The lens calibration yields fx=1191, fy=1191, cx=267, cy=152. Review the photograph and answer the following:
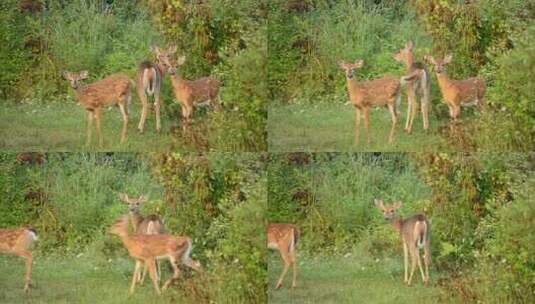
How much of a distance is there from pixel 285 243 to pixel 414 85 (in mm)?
1247

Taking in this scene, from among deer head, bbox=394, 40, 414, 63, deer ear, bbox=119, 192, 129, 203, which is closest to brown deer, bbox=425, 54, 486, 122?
deer head, bbox=394, 40, 414, 63

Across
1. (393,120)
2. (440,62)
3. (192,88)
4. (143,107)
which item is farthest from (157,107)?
(440,62)

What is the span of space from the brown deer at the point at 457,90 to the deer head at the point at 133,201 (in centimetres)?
193

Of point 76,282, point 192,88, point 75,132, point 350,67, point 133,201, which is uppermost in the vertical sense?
point 350,67

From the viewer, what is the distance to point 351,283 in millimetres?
7227

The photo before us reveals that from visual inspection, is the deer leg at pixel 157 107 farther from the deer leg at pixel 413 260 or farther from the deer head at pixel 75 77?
the deer leg at pixel 413 260

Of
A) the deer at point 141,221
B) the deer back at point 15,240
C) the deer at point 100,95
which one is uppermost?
the deer at point 100,95

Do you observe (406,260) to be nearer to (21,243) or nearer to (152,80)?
(152,80)

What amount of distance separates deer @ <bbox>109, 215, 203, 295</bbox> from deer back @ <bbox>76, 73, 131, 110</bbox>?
843 mm

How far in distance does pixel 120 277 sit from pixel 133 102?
1.08 metres

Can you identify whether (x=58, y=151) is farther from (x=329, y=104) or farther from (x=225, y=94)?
(x=329, y=104)

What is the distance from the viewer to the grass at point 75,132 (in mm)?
7285

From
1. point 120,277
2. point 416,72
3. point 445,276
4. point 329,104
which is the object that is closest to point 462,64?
point 416,72

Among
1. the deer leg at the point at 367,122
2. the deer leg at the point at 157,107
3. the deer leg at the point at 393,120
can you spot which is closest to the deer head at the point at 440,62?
the deer leg at the point at 393,120
